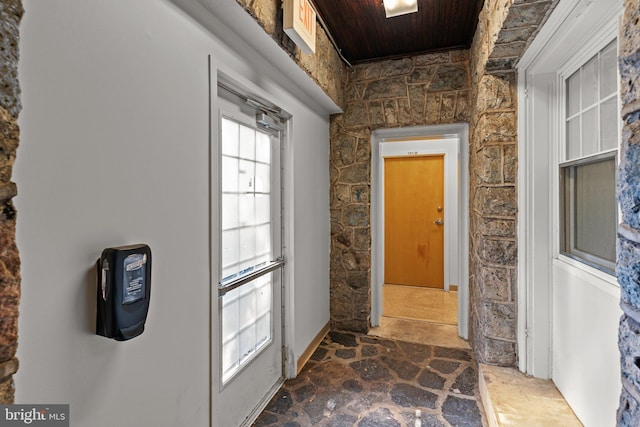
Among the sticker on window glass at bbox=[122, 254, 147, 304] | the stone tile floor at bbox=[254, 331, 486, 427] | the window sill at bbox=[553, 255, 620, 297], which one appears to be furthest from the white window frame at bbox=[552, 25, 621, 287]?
the sticker on window glass at bbox=[122, 254, 147, 304]

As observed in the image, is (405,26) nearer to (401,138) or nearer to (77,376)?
(401,138)

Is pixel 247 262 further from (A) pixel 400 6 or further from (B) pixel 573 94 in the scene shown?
(B) pixel 573 94

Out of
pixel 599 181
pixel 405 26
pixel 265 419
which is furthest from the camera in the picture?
pixel 405 26

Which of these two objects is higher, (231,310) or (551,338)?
(231,310)

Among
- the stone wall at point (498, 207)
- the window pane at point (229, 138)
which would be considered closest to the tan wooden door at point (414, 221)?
the stone wall at point (498, 207)

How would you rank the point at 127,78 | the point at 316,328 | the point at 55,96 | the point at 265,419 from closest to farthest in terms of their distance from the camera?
the point at 55,96 → the point at 127,78 → the point at 265,419 → the point at 316,328

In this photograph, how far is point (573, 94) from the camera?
67.8 inches

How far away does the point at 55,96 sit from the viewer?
0.83m

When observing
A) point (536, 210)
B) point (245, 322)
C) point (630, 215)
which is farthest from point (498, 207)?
point (245, 322)

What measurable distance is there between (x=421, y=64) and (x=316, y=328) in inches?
101

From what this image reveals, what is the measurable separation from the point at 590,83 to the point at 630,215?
3.94 ft

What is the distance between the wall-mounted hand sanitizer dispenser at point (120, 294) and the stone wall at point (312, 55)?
1.15 m

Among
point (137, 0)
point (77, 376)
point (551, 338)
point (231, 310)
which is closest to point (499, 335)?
point (551, 338)

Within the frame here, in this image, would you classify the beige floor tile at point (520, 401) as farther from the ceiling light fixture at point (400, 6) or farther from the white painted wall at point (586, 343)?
the ceiling light fixture at point (400, 6)
